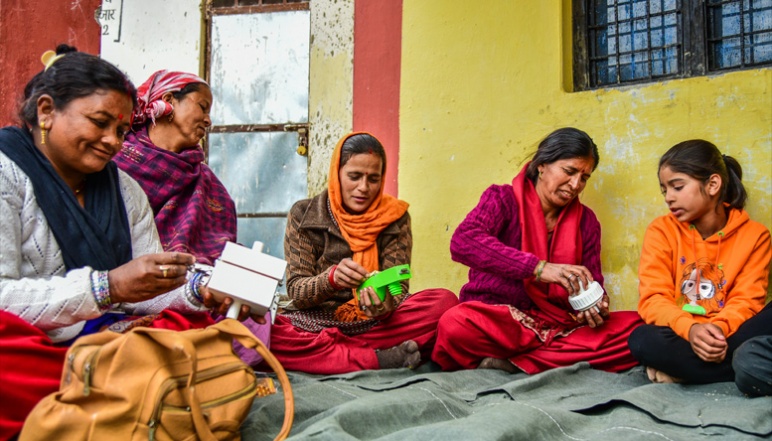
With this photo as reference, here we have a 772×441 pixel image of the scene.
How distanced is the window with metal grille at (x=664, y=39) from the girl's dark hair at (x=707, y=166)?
25.9 inches

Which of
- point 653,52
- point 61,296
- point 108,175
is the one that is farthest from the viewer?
point 653,52

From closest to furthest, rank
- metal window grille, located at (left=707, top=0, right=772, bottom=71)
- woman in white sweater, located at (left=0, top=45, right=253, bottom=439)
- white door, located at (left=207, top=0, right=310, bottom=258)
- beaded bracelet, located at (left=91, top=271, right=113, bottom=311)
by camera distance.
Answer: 1. woman in white sweater, located at (left=0, top=45, right=253, bottom=439)
2. beaded bracelet, located at (left=91, top=271, right=113, bottom=311)
3. metal window grille, located at (left=707, top=0, right=772, bottom=71)
4. white door, located at (left=207, top=0, right=310, bottom=258)

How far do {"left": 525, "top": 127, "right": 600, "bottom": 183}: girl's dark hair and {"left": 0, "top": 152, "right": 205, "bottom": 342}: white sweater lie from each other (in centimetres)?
195

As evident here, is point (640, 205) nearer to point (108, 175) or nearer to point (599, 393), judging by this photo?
point (599, 393)

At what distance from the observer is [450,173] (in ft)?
15.5

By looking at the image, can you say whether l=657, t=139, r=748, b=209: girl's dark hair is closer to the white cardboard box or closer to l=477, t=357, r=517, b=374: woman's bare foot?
l=477, t=357, r=517, b=374: woman's bare foot

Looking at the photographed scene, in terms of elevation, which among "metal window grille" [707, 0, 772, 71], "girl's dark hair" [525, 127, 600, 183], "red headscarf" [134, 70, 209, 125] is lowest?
"girl's dark hair" [525, 127, 600, 183]

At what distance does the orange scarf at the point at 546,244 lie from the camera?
12.9 feet

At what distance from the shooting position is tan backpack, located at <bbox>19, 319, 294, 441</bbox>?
2.02 meters

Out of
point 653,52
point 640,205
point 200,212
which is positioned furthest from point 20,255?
point 653,52

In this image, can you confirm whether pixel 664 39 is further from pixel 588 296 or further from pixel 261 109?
pixel 261 109

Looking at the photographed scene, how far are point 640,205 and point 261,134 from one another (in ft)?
7.92

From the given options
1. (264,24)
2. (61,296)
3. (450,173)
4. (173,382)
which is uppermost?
(264,24)

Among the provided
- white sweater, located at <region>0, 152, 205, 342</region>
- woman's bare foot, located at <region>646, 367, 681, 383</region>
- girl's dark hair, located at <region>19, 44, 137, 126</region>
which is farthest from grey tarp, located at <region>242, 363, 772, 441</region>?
girl's dark hair, located at <region>19, 44, 137, 126</region>
